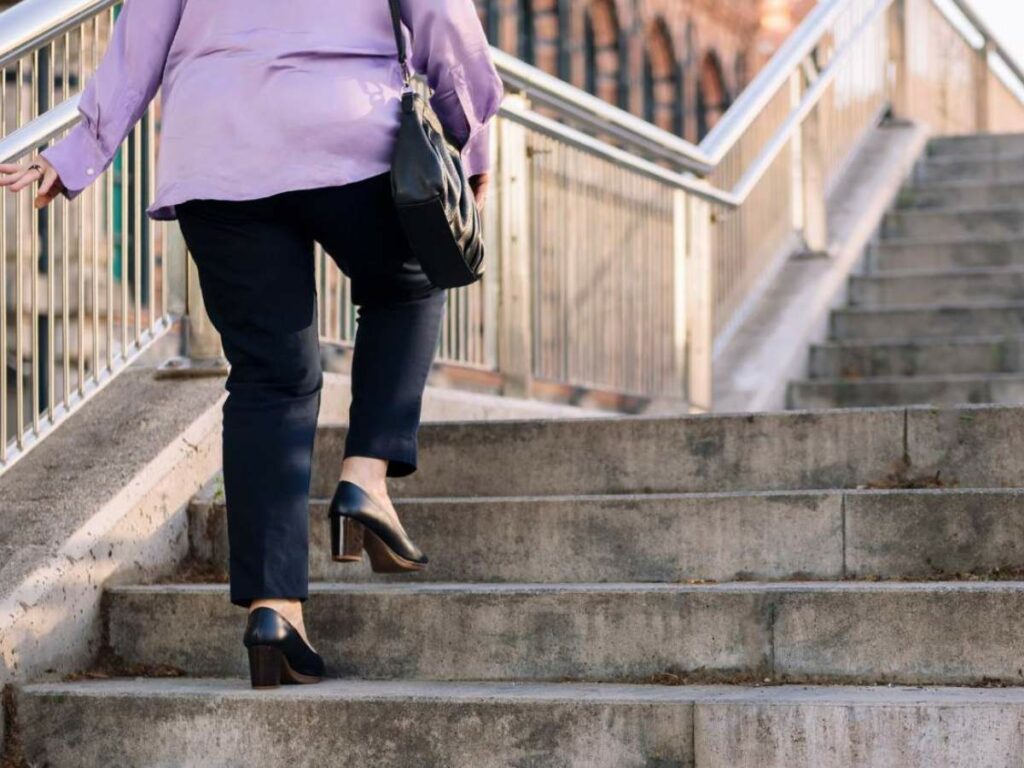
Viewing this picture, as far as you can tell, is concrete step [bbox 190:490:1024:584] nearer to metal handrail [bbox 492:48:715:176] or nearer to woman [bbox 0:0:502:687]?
woman [bbox 0:0:502:687]

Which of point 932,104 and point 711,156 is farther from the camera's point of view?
point 932,104

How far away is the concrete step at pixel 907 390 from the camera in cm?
752

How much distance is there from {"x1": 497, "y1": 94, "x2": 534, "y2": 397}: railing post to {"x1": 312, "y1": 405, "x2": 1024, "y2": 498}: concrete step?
1.58 metres

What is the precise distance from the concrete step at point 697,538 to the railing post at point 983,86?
9.64 m

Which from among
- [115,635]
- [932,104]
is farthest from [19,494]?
[932,104]

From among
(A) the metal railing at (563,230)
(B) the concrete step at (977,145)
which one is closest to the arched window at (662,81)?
(B) the concrete step at (977,145)

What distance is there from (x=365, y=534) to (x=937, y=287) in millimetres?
5853

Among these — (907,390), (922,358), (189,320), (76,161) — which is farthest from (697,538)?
(922,358)

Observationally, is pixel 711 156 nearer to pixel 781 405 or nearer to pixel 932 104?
pixel 781 405

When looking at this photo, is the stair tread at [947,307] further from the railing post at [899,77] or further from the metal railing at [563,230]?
the railing post at [899,77]

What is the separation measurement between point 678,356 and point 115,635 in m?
3.72

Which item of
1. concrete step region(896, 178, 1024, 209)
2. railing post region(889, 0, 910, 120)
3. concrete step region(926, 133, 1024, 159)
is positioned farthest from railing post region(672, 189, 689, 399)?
railing post region(889, 0, 910, 120)

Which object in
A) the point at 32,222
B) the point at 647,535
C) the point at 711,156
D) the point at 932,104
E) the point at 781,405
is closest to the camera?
the point at 647,535

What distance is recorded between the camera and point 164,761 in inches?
149
